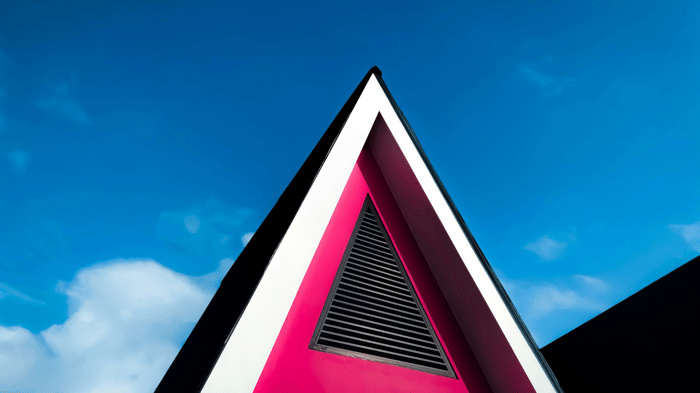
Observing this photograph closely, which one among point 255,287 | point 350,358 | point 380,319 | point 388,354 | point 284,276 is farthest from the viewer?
point 380,319

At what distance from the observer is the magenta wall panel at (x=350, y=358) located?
10.3ft

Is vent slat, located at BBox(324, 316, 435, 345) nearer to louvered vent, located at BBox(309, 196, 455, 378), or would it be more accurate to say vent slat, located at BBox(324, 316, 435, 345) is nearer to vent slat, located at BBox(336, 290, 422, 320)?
louvered vent, located at BBox(309, 196, 455, 378)

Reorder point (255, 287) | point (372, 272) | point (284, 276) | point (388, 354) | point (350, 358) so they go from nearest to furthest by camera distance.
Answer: point (255, 287)
point (284, 276)
point (350, 358)
point (388, 354)
point (372, 272)

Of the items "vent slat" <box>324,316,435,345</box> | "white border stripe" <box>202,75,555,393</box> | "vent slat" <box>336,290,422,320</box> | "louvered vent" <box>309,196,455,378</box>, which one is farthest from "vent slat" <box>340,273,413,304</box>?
"white border stripe" <box>202,75,555,393</box>

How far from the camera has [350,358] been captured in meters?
3.43

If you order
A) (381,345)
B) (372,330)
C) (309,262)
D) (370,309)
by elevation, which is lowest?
(381,345)

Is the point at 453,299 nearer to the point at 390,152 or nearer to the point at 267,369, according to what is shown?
the point at 390,152

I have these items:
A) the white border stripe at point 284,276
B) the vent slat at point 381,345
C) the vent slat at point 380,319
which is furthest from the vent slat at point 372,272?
the white border stripe at point 284,276

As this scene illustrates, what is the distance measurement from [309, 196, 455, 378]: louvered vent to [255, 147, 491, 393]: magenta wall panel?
0.29ft

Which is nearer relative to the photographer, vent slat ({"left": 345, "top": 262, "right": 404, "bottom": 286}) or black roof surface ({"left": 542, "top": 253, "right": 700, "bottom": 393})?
black roof surface ({"left": 542, "top": 253, "right": 700, "bottom": 393})

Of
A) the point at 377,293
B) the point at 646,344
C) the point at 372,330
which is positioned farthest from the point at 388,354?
the point at 646,344

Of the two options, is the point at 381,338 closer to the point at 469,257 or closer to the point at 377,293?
the point at 377,293

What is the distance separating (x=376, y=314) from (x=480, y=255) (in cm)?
149

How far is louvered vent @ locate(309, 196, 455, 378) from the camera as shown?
3.58 meters
